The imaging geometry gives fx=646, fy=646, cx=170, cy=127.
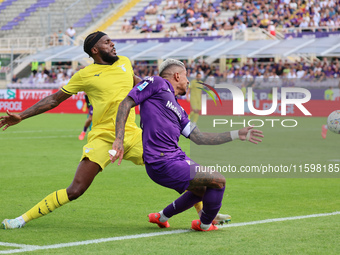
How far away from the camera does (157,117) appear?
6203 mm

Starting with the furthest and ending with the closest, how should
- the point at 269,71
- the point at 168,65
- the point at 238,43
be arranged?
the point at 238,43
the point at 269,71
the point at 168,65

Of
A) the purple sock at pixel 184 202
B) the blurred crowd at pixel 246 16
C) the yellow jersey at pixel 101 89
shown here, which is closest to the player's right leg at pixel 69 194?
the yellow jersey at pixel 101 89

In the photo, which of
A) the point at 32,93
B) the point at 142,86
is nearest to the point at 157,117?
the point at 142,86

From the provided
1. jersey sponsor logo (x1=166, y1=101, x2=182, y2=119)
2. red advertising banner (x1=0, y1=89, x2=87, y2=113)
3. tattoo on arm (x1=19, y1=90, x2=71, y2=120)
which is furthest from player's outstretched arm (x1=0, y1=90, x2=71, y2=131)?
red advertising banner (x1=0, y1=89, x2=87, y2=113)

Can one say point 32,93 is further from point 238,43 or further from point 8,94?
point 238,43

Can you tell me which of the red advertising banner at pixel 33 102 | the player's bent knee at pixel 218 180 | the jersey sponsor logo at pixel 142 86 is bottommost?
the red advertising banner at pixel 33 102

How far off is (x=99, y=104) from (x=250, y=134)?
202 cm

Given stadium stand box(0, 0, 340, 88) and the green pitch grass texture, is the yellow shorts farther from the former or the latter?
stadium stand box(0, 0, 340, 88)

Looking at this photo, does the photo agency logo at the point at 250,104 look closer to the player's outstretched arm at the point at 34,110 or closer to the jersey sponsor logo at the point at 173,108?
the jersey sponsor logo at the point at 173,108

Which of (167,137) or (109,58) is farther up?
(109,58)

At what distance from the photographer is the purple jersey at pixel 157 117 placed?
6.18 metres

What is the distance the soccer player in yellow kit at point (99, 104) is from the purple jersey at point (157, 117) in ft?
2.67

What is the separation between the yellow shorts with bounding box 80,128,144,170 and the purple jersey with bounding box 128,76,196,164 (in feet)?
2.43

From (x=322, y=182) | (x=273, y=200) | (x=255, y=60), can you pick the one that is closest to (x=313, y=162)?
(x=322, y=182)
